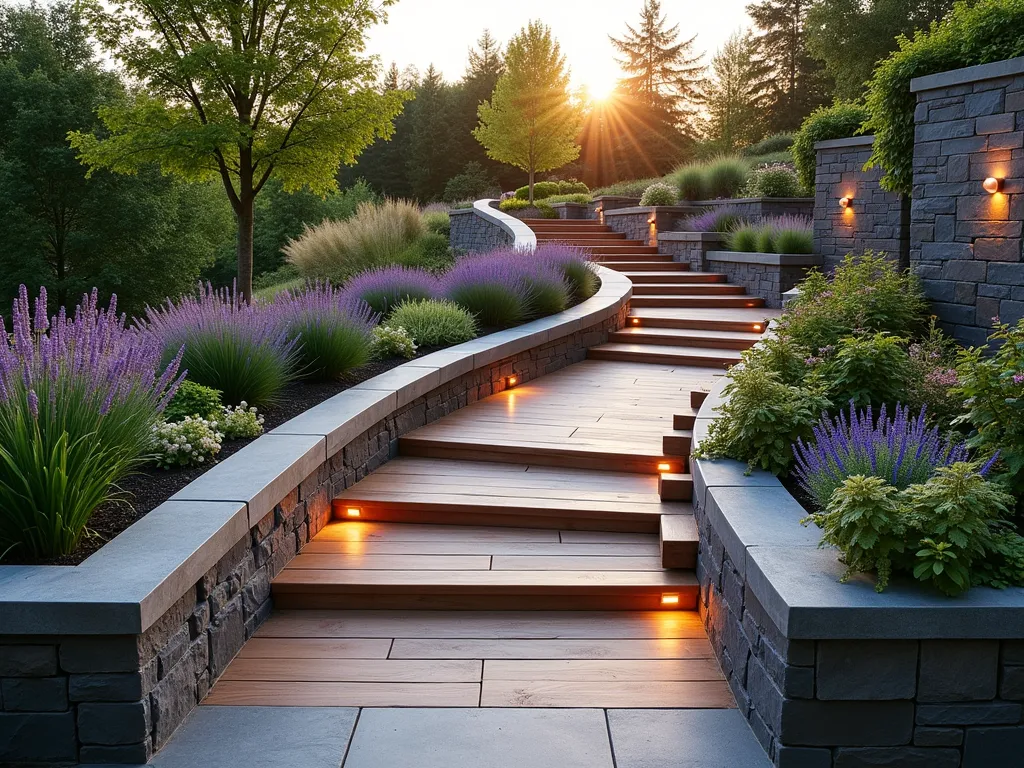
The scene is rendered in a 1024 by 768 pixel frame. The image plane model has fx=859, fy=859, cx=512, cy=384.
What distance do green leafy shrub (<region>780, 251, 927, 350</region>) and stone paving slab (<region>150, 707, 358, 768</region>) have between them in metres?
3.58

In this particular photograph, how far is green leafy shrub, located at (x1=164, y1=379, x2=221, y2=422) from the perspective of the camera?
4.28 m

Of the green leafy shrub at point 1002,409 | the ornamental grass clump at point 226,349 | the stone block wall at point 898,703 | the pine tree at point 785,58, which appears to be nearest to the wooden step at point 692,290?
the ornamental grass clump at point 226,349

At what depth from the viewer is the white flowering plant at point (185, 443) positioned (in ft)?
12.7

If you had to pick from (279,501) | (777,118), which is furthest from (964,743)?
(777,118)

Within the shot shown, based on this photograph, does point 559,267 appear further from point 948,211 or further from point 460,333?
point 948,211

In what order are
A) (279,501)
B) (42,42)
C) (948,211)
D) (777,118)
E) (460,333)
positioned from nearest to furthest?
(279,501), (948,211), (460,333), (42,42), (777,118)

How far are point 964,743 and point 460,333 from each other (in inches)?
201

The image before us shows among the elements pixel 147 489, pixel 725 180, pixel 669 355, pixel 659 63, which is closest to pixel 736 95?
pixel 659 63

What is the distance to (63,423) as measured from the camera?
2.96 metres

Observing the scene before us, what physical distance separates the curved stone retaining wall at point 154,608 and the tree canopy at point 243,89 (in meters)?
8.61

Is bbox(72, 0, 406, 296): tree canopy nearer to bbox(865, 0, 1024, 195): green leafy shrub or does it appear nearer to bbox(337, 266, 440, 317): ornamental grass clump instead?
bbox(337, 266, 440, 317): ornamental grass clump

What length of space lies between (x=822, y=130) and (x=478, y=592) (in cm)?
883

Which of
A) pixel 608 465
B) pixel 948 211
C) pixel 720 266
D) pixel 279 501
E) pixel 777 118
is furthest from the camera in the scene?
pixel 777 118

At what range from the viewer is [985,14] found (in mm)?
6328
